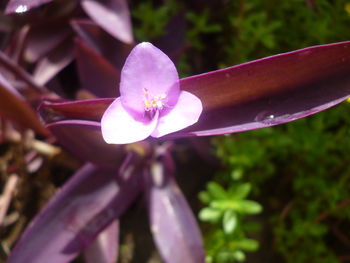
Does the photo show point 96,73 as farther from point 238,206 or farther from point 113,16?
point 238,206

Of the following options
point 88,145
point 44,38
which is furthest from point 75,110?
point 44,38

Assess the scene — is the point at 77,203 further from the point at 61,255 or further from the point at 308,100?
the point at 308,100

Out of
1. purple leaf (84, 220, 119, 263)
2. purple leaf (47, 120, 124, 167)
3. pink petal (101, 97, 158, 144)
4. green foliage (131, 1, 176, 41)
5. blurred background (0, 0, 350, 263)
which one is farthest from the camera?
green foliage (131, 1, 176, 41)

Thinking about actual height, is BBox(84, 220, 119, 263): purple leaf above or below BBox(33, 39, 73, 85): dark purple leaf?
below

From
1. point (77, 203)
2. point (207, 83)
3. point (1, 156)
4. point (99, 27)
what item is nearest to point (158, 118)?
point (207, 83)

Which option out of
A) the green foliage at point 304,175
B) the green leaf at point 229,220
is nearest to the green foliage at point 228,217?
the green leaf at point 229,220

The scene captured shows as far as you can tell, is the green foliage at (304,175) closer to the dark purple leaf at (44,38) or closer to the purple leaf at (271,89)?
the purple leaf at (271,89)

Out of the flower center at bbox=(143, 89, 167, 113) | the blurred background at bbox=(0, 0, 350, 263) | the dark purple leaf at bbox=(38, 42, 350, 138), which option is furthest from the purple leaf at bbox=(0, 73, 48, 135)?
the flower center at bbox=(143, 89, 167, 113)

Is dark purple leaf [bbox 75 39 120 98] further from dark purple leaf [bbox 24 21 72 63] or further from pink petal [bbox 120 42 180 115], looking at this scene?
pink petal [bbox 120 42 180 115]

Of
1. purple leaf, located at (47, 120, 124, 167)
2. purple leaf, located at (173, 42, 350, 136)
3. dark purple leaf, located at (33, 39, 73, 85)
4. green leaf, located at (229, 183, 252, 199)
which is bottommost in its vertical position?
green leaf, located at (229, 183, 252, 199)
